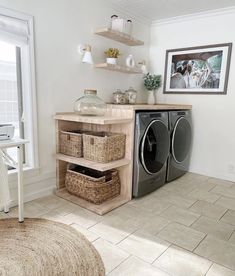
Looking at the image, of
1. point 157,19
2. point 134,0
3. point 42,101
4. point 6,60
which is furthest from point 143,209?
point 157,19

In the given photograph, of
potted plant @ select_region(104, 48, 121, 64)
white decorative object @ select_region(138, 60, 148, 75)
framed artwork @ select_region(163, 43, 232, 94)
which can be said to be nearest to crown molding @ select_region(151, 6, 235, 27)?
framed artwork @ select_region(163, 43, 232, 94)

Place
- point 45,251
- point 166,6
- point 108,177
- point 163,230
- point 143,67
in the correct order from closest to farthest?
point 45,251 < point 163,230 < point 108,177 < point 166,6 < point 143,67

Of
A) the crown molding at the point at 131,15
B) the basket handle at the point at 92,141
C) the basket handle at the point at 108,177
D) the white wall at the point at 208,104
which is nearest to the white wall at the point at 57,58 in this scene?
the crown molding at the point at 131,15

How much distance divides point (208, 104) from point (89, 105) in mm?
1699

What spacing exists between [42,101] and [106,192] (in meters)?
1.13

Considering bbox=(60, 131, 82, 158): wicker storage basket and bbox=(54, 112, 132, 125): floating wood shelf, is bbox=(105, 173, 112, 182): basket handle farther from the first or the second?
bbox=(54, 112, 132, 125): floating wood shelf

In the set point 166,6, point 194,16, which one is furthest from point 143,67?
point 194,16

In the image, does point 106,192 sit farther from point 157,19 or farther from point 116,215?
point 157,19

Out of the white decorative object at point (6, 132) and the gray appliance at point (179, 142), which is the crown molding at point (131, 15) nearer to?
the gray appliance at point (179, 142)

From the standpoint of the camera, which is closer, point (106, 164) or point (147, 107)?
point (106, 164)

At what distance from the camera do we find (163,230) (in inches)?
73.0

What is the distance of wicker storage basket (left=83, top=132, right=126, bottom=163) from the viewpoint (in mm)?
2146

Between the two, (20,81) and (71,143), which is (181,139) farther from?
(20,81)

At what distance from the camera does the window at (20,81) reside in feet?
6.64
